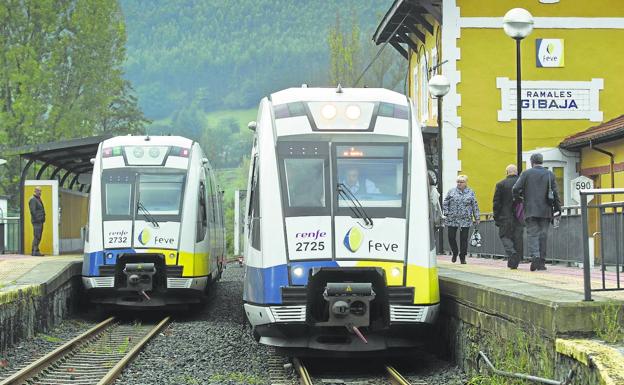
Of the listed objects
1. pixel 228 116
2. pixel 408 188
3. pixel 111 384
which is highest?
pixel 228 116

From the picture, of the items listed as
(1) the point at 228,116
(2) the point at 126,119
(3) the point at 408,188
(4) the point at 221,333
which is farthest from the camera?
(1) the point at 228,116

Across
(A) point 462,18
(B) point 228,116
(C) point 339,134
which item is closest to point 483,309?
(C) point 339,134

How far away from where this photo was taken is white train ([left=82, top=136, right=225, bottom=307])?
17359 millimetres

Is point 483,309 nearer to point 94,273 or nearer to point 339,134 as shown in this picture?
point 339,134

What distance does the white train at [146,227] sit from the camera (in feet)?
57.0

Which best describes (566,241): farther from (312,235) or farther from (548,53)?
(548,53)

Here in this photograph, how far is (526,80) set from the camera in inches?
1182

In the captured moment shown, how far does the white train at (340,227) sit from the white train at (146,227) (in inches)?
200

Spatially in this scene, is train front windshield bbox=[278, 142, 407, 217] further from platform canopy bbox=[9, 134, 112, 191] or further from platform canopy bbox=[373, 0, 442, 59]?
platform canopy bbox=[373, 0, 442, 59]

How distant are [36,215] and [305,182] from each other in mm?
15216

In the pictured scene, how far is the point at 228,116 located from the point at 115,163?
571 feet

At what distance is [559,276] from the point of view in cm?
1312

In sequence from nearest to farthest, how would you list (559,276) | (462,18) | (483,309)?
(483,309) → (559,276) → (462,18)

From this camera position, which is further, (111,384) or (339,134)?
(339,134)
